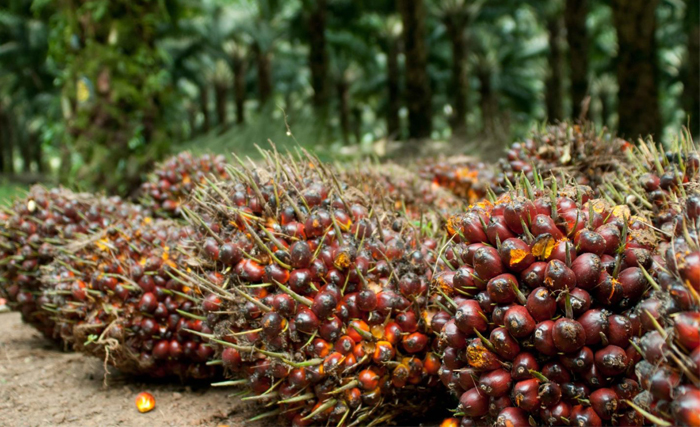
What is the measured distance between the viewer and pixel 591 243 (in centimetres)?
140

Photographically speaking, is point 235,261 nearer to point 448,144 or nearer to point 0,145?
point 448,144

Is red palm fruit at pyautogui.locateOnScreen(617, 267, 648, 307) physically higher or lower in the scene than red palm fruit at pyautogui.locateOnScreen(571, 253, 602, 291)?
lower

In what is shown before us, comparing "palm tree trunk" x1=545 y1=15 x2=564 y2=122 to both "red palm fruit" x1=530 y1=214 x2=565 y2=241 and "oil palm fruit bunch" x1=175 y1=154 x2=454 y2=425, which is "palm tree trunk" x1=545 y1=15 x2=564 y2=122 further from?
"red palm fruit" x1=530 y1=214 x2=565 y2=241

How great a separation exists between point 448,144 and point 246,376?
459 cm

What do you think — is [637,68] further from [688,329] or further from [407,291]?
[688,329]

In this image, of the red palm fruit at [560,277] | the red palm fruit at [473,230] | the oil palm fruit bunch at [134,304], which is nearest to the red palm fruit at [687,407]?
the red palm fruit at [560,277]

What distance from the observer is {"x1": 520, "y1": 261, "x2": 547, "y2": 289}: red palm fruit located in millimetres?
1401

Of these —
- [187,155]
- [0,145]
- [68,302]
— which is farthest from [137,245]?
[0,145]

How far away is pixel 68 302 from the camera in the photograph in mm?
2477

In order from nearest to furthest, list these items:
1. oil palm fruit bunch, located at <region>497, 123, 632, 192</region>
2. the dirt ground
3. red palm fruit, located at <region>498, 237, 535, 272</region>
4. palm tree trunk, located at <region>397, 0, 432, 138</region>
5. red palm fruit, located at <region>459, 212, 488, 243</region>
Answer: red palm fruit, located at <region>498, 237, 535, 272</region> < red palm fruit, located at <region>459, 212, 488, 243</region> < the dirt ground < oil palm fruit bunch, located at <region>497, 123, 632, 192</region> < palm tree trunk, located at <region>397, 0, 432, 138</region>

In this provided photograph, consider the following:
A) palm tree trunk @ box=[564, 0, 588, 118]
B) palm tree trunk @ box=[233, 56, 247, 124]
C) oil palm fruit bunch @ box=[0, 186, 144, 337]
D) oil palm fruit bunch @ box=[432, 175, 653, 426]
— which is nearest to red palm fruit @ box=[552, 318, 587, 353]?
oil palm fruit bunch @ box=[432, 175, 653, 426]

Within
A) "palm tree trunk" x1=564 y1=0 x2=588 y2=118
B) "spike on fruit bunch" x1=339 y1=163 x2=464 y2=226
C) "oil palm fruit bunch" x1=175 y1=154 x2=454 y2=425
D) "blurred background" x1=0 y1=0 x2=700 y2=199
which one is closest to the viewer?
"oil palm fruit bunch" x1=175 y1=154 x2=454 y2=425

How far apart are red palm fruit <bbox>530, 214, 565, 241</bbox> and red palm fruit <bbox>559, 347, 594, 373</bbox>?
29cm

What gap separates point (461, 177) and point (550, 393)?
101 inches
